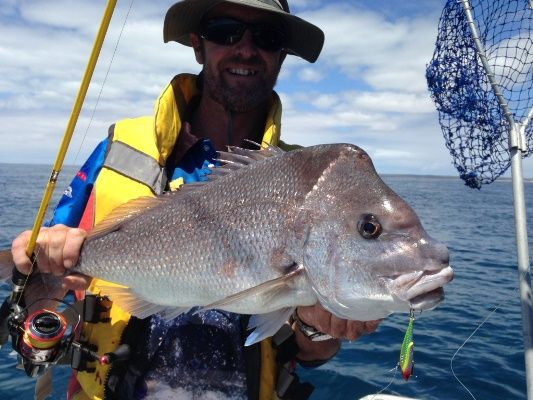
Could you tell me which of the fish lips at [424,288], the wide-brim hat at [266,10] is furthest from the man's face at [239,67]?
the fish lips at [424,288]

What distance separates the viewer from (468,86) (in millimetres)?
4141

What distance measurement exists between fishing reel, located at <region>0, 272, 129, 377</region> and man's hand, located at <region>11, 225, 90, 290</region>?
0.12 meters

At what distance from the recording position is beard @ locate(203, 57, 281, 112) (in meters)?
3.25

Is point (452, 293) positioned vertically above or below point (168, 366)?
below

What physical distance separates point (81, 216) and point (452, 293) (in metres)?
9.29

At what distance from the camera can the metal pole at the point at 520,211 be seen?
3254 millimetres

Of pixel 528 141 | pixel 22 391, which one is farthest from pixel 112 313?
pixel 22 391

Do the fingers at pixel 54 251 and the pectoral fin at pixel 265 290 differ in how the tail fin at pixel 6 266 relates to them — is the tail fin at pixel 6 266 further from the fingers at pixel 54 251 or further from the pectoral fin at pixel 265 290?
the pectoral fin at pixel 265 290

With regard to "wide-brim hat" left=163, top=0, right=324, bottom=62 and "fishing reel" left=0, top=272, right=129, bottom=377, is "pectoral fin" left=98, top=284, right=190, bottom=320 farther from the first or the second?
"wide-brim hat" left=163, top=0, right=324, bottom=62

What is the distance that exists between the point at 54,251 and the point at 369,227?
4.83 ft

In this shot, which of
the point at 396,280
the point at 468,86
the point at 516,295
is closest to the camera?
the point at 396,280

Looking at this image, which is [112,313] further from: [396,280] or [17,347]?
[396,280]

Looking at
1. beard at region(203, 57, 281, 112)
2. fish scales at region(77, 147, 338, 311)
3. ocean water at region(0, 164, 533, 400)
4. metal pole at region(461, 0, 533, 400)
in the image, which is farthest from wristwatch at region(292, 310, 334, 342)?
ocean water at region(0, 164, 533, 400)

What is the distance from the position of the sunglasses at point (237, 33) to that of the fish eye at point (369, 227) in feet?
5.52
